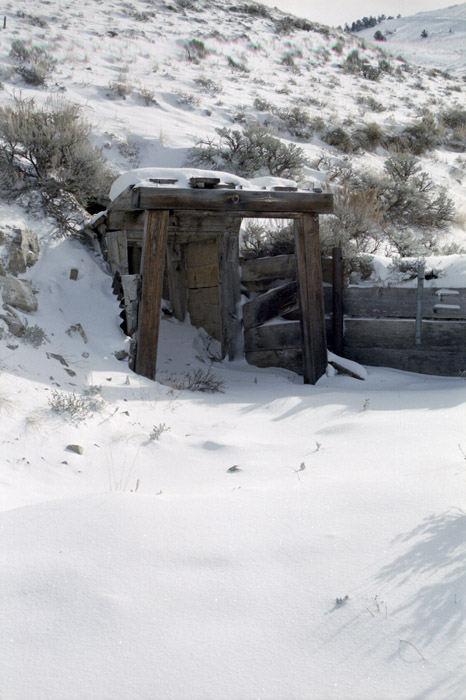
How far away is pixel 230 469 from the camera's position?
3896 millimetres

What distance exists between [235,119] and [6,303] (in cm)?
1130

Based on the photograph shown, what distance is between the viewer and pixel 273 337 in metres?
7.91

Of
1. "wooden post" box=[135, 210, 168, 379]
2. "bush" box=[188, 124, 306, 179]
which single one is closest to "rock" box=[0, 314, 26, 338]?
"wooden post" box=[135, 210, 168, 379]

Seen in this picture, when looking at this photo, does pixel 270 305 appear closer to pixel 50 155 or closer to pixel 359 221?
pixel 359 221

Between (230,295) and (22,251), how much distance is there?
2945 millimetres

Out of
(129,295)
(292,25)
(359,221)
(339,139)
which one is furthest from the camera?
(292,25)

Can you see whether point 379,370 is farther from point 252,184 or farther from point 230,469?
Result: point 230,469

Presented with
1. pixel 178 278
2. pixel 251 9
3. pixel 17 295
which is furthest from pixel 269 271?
pixel 251 9

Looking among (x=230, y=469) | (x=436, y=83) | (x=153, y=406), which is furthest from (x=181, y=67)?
(x=230, y=469)

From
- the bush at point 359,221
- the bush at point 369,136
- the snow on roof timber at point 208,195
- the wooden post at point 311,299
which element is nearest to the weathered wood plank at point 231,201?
the snow on roof timber at point 208,195

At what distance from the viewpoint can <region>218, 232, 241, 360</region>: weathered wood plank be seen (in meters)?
8.22

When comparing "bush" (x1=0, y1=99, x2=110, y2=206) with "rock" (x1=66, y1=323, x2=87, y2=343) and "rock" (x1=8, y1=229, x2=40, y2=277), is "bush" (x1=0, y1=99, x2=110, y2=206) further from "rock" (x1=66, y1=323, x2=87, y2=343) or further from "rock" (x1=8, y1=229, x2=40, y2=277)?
"rock" (x1=66, y1=323, x2=87, y2=343)

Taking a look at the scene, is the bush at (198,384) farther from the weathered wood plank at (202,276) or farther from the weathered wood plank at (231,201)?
the weathered wood plank at (202,276)

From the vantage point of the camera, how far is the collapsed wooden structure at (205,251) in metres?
6.41
